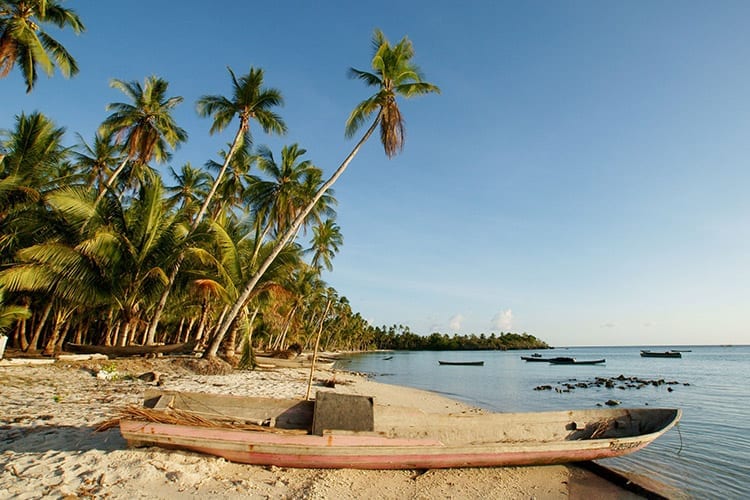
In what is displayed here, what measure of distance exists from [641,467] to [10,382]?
1317cm

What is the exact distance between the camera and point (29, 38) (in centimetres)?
1382

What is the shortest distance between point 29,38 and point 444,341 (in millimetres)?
114274

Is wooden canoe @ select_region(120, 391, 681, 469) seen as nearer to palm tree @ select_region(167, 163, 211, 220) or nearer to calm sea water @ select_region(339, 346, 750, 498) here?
calm sea water @ select_region(339, 346, 750, 498)

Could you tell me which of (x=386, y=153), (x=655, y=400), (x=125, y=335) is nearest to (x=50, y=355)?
(x=125, y=335)

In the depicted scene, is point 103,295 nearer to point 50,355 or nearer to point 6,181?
point 50,355

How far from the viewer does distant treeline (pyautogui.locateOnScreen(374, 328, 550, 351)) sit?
386 feet

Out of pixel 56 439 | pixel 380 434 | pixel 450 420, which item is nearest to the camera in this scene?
pixel 56 439

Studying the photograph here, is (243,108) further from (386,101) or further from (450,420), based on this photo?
(450,420)

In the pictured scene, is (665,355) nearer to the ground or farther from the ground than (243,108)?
nearer to the ground

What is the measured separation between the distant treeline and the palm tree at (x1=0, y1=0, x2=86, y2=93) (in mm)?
105540

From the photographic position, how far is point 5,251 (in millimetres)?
12500

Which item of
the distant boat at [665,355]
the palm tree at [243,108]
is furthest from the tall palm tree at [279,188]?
the distant boat at [665,355]

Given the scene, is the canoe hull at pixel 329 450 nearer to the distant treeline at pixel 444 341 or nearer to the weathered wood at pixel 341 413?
the weathered wood at pixel 341 413

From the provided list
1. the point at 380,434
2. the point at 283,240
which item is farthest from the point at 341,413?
the point at 283,240
